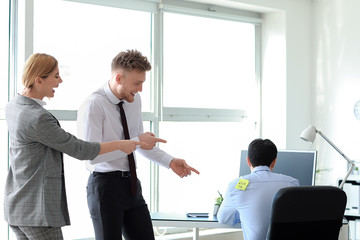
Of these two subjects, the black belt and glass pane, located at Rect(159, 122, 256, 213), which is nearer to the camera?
the black belt

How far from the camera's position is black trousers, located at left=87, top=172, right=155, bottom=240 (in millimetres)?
2428

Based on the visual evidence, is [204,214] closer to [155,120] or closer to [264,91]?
[155,120]

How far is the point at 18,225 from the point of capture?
2115 millimetres

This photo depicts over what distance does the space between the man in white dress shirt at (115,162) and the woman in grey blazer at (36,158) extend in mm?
272

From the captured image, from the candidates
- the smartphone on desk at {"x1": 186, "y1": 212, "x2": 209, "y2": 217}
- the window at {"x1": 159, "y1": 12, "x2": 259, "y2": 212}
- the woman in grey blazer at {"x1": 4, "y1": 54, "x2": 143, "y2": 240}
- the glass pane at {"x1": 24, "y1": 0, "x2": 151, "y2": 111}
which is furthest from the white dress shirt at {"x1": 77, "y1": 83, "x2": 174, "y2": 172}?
the window at {"x1": 159, "y1": 12, "x2": 259, "y2": 212}

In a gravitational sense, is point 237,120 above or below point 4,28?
below

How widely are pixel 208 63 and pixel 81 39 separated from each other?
1401 mm

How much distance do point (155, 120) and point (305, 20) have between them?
2.01 metres

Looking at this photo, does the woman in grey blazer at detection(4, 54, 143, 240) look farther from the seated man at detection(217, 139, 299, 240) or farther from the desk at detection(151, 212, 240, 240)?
the desk at detection(151, 212, 240, 240)

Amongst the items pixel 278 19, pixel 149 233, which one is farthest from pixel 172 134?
pixel 149 233

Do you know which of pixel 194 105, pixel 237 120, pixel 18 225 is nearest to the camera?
pixel 18 225

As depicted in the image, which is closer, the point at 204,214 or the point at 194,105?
the point at 204,214

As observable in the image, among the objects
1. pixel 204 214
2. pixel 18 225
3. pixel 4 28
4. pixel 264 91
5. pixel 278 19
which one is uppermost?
pixel 278 19

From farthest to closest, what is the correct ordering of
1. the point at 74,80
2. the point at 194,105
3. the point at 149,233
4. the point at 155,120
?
1. the point at 194,105
2. the point at 155,120
3. the point at 74,80
4. the point at 149,233
